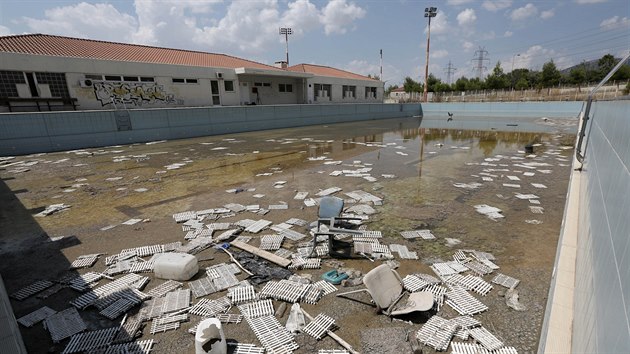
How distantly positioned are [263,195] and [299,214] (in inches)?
54.3

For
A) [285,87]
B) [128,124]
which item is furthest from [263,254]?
[285,87]

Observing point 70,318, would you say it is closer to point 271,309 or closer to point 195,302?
point 195,302

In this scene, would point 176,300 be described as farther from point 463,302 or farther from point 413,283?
point 463,302

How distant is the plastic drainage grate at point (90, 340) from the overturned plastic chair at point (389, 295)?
2429mm

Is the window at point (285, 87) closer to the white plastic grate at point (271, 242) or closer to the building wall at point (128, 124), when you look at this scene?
the building wall at point (128, 124)

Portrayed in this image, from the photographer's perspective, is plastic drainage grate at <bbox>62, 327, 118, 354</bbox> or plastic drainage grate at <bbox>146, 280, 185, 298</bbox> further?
plastic drainage grate at <bbox>146, 280, 185, 298</bbox>

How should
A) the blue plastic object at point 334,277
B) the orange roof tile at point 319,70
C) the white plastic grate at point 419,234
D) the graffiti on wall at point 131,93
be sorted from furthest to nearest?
the orange roof tile at point 319,70 < the graffiti on wall at point 131,93 < the white plastic grate at point 419,234 < the blue plastic object at point 334,277

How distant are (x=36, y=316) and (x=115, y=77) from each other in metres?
18.6

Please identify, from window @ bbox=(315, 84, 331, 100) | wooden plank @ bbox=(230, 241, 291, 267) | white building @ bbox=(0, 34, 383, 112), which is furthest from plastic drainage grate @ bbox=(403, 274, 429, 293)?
window @ bbox=(315, 84, 331, 100)

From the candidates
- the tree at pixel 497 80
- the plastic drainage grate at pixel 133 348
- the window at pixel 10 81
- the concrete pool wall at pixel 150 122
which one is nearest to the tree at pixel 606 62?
the tree at pixel 497 80

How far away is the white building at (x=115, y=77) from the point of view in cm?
1484

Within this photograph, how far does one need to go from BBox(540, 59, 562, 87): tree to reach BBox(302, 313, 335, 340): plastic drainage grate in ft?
193

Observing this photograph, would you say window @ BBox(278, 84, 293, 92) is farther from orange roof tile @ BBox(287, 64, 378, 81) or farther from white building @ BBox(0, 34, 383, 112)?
orange roof tile @ BBox(287, 64, 378, 81)

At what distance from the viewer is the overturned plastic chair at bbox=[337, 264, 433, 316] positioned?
2.88 m
